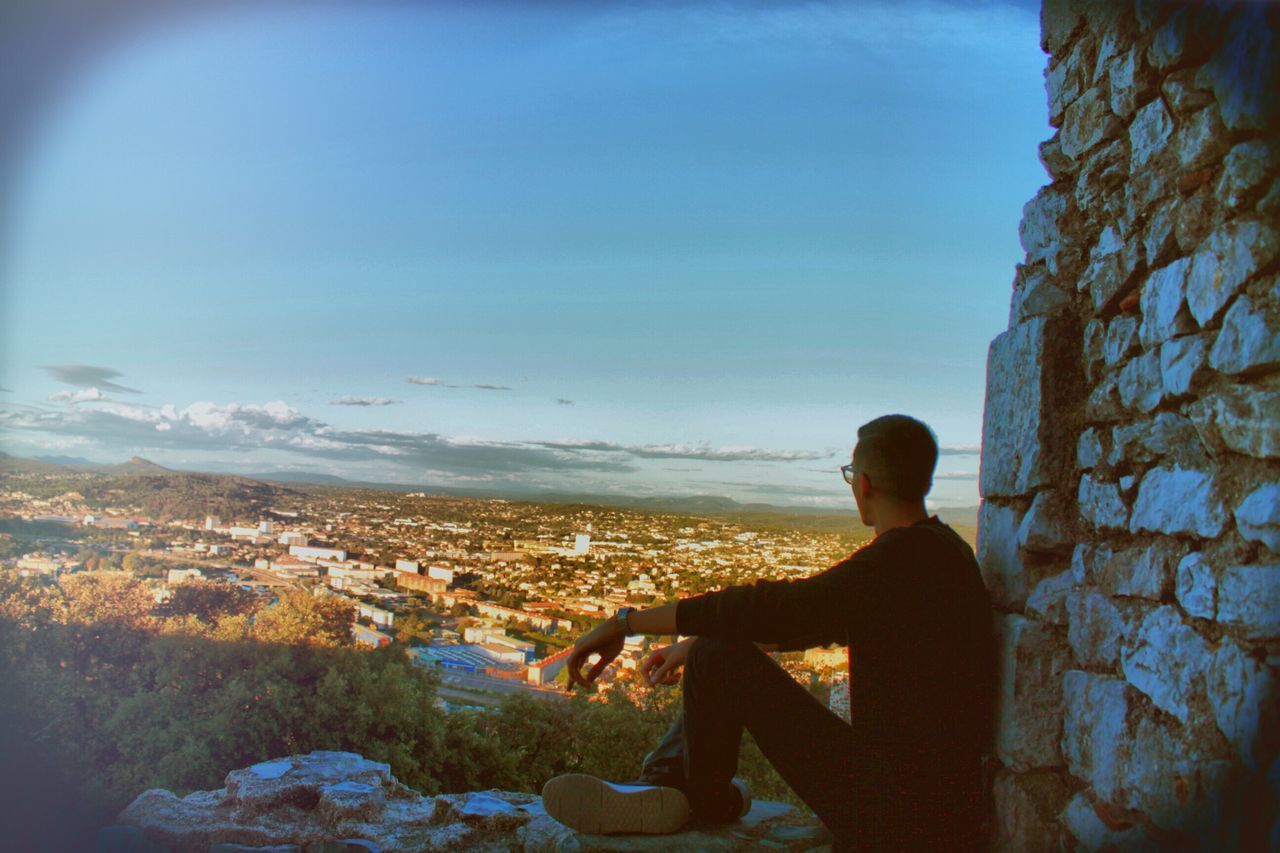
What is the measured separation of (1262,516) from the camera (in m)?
1.26

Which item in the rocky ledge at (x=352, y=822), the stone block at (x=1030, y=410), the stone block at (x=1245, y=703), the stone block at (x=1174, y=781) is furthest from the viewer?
the rocky ledge at (x=352, y=822)

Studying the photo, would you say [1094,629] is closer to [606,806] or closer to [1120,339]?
[1120,339]

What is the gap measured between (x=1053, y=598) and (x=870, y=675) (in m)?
0.46

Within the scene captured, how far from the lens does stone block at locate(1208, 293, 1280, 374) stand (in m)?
1.26

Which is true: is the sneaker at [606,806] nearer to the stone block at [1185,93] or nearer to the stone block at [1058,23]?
the stone block at [1185,93]

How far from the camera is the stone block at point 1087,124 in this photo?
1.93 m

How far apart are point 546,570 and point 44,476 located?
14.9 ft

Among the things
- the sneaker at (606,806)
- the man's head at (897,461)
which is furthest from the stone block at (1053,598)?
the sneaker at (606,806)

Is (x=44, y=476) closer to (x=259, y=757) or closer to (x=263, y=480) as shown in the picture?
(x=263, y=480)

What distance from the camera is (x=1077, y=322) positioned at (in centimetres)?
206

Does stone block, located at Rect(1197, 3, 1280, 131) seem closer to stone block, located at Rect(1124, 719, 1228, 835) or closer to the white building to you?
stone block, located at Rect(1124, 719, 1228, 835)

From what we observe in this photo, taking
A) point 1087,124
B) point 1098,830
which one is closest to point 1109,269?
point 1087,124

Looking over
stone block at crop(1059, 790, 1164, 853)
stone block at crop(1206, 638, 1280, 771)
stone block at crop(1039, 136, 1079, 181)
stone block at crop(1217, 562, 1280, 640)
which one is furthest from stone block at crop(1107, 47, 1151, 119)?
stone block at crop(1059, 790, 1164, 853)

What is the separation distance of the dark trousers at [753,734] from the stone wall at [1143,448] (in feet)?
1.35
